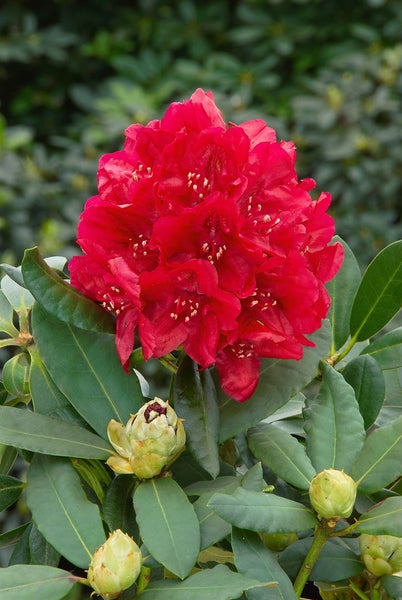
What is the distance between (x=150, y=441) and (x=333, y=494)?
0.13 metres

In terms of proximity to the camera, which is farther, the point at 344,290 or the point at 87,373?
the point at 344,290

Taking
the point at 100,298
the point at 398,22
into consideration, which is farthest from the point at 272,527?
the point at 398,22

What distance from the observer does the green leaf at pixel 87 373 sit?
743mm

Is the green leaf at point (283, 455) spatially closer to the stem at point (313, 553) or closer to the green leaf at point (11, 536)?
the stem at point (313, 553)

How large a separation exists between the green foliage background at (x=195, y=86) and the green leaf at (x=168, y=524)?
163 centimetres

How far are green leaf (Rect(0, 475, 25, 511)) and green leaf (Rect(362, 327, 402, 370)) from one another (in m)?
0.29

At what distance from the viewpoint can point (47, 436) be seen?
0.71 metres

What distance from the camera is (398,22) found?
2.92 meters

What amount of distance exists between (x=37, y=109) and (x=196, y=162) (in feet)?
8.46

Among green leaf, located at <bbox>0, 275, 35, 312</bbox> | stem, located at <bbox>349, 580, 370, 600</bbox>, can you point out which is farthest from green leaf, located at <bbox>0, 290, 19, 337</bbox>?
stem, located at <bbox>349, 580, 370, 600</bbox>

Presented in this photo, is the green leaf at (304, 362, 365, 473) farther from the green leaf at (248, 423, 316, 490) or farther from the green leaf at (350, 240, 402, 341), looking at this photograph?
the green leaf at (350, 240, 402, 341)

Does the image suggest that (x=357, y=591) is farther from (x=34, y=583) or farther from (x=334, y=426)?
(x=34, y=583)

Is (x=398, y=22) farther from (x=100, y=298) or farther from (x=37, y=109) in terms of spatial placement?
(x=100, y=298)

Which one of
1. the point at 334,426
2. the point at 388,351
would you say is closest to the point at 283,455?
the point at 334,426
